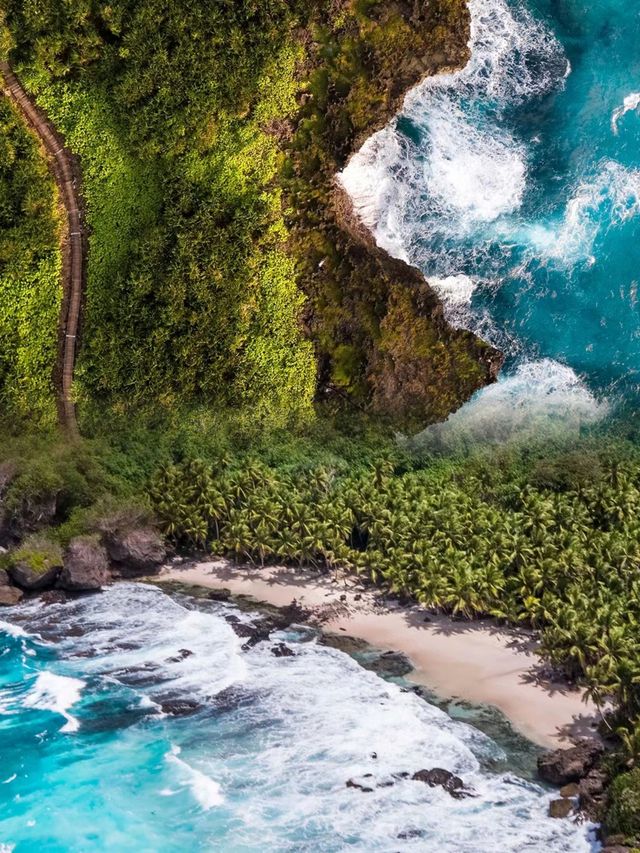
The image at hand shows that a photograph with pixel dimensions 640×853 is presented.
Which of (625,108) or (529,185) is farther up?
(625,108)

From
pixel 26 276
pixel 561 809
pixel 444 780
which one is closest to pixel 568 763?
pixel 561 809

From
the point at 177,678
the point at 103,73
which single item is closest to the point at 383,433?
the point at 177,678

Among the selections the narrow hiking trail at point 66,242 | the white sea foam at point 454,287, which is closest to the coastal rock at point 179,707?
the narrow hiking trail at point 66,242

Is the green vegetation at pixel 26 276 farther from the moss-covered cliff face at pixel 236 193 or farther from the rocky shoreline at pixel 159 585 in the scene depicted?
the rocky shoreline at pixel 159 585

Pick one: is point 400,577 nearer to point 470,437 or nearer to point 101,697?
point 470,437

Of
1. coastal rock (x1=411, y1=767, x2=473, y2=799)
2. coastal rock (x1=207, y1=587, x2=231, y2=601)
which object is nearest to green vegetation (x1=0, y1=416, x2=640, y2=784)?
coastal rock (x1=207, y1=587, x2=231, y2=601)

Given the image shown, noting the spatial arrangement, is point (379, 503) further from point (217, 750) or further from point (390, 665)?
point (217, 750)
